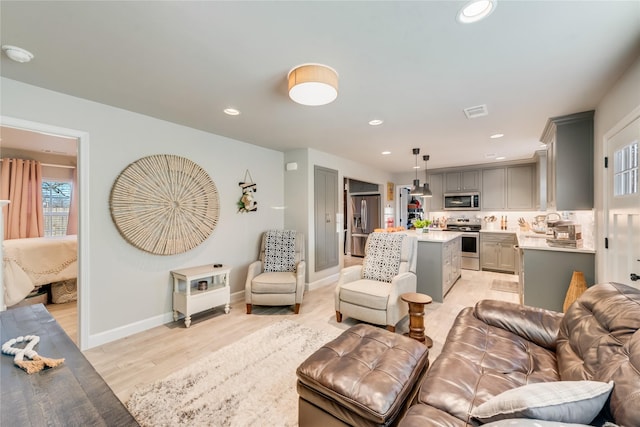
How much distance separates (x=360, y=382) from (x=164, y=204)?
2.85 meters

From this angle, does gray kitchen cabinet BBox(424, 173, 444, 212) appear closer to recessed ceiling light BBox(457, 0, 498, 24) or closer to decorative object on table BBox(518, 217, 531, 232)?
decorative object on table BBox(518, 217, 531, 232)

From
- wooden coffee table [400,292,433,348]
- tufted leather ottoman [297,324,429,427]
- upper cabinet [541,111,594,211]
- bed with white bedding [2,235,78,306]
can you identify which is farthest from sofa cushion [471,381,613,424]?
bed with white bedding [2,235,78,306]

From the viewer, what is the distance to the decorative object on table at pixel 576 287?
2.70m

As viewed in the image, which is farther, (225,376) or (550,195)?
(550,195)

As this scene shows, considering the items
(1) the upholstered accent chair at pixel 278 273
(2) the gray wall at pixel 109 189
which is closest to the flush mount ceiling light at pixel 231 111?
(2) the gray wall at pixel 109 189

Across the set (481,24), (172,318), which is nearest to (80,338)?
(172,318)

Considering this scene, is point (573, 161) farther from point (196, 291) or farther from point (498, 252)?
point (196, 291)

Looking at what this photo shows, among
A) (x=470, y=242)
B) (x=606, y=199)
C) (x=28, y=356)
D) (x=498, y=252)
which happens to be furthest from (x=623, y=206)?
(x=28, y=356)

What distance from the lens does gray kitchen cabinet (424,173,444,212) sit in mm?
6457

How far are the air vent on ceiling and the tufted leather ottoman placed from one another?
2.43 m

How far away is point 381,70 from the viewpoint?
1.99 meters

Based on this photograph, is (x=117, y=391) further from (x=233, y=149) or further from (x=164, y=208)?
(x=233, y=149)

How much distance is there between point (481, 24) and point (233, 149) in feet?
10.7

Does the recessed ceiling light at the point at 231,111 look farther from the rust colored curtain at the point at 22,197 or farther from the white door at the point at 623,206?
the rust colored curtain at the point at 22,197
